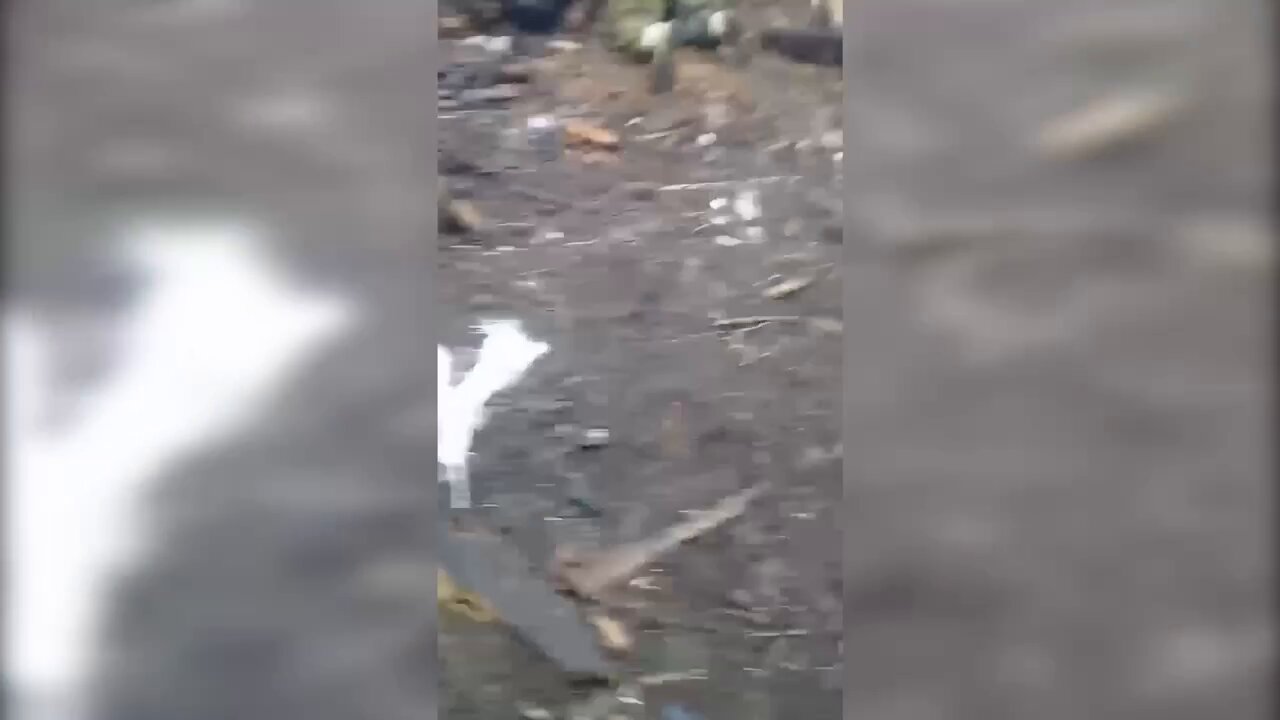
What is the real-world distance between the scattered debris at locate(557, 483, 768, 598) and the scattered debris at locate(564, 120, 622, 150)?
1.04ft

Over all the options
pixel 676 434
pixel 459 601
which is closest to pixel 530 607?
pixel 459 601

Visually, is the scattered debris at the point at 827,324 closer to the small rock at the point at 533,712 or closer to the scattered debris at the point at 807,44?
the scattered debris at the point at 807,44

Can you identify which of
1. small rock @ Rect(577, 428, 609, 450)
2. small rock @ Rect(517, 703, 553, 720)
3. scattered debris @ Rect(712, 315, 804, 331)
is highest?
scattered debris @ Rect(712, 315, 804, 331)

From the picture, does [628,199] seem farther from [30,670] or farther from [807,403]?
[30,670]

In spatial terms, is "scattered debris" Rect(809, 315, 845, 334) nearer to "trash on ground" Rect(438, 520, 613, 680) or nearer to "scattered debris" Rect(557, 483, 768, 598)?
"scattered debris" Rect(557, 483, 768, 598)

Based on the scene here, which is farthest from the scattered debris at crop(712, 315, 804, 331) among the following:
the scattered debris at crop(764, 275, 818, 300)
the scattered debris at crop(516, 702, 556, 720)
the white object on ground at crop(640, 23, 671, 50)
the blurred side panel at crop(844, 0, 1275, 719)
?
the scattered debris at crop(516, 702, 556, 720)

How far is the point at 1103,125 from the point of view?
69 cm

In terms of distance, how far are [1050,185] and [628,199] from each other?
34cm

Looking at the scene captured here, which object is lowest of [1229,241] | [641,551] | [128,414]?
[641,551]

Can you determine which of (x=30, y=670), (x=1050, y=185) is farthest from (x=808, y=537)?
(x=30, y=670)

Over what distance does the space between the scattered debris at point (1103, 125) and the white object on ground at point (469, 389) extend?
45cm

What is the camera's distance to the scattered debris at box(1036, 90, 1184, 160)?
2.27 ft

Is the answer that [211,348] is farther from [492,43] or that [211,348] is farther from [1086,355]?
[1086,355]

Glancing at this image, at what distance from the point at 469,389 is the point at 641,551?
0.20m
